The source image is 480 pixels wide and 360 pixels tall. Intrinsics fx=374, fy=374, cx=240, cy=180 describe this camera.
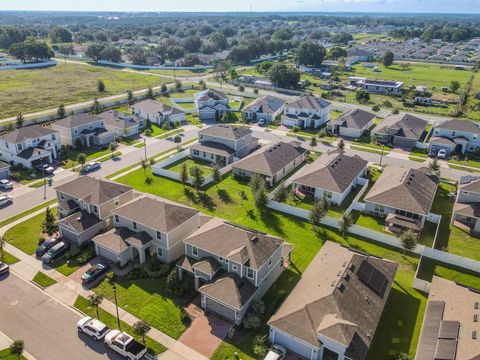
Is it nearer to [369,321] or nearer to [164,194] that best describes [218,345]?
[369,321]

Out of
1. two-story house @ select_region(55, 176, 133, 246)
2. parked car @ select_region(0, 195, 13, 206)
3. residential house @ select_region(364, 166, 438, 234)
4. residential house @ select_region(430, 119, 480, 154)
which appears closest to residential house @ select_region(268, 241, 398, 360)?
residential house @ select_region(364, 166, 438, 234)

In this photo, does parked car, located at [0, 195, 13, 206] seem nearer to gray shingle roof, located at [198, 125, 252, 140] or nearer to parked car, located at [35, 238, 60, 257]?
parked car, located at [35, 238, 60, 257]

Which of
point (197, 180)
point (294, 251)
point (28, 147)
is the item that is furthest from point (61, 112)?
point (294, 251)

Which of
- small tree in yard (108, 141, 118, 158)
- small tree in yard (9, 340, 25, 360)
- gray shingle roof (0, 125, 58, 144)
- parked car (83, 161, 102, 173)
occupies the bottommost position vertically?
parked car (83, 161, 102, 173)

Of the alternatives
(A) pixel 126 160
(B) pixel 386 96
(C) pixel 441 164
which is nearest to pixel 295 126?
(C) pixel 441 164

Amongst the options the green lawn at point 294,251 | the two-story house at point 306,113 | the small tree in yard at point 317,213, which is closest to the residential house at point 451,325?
the green lawn at point 294,251

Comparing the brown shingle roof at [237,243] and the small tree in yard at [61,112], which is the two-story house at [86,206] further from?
the small tree in yard at [61,112]
